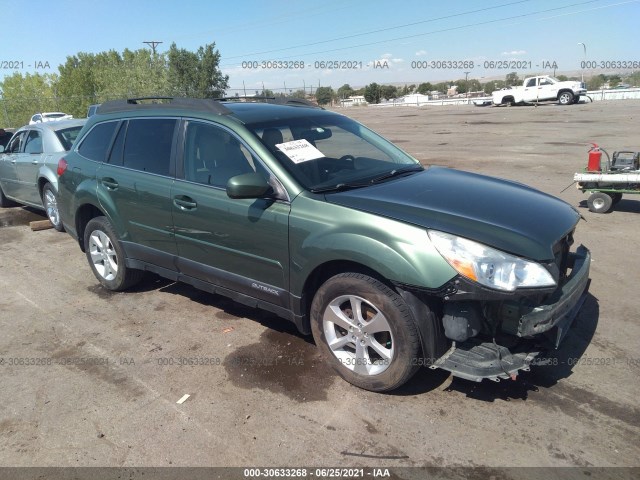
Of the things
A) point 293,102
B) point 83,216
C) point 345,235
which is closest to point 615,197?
point 293,102

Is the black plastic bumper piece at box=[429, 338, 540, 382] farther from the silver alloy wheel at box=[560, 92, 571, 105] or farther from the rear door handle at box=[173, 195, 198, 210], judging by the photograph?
the silver alloy wheel at box=[560, 92, 571, 105]

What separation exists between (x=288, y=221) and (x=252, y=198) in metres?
0.34

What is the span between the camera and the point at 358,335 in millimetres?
3348

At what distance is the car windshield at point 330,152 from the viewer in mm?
3729

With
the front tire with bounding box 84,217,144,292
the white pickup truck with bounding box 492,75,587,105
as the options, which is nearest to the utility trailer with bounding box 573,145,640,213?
the front tire with bounding box 84,217,144,292

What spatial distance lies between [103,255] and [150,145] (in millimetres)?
1492

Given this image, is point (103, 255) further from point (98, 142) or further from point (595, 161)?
point (595, 161)

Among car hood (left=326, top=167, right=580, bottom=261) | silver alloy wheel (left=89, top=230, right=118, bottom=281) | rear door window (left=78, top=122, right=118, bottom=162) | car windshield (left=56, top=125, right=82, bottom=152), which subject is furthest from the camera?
car windshield (left=56, top=125, right=82, bottom=152)

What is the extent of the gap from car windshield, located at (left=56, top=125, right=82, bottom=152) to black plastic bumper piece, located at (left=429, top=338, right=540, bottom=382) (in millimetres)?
7020

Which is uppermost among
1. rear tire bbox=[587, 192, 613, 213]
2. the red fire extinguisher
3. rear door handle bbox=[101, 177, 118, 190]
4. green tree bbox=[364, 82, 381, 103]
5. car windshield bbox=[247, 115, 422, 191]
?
green tree bbox=[364, 82, 381, 103]

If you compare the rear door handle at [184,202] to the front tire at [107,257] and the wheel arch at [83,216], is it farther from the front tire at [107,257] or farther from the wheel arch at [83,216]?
the wheel arch at [83,216]

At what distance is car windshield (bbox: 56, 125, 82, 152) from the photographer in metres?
7.81

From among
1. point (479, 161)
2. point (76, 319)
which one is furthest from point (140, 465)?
point (479, 161)

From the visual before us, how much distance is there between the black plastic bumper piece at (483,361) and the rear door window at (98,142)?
157 inches
